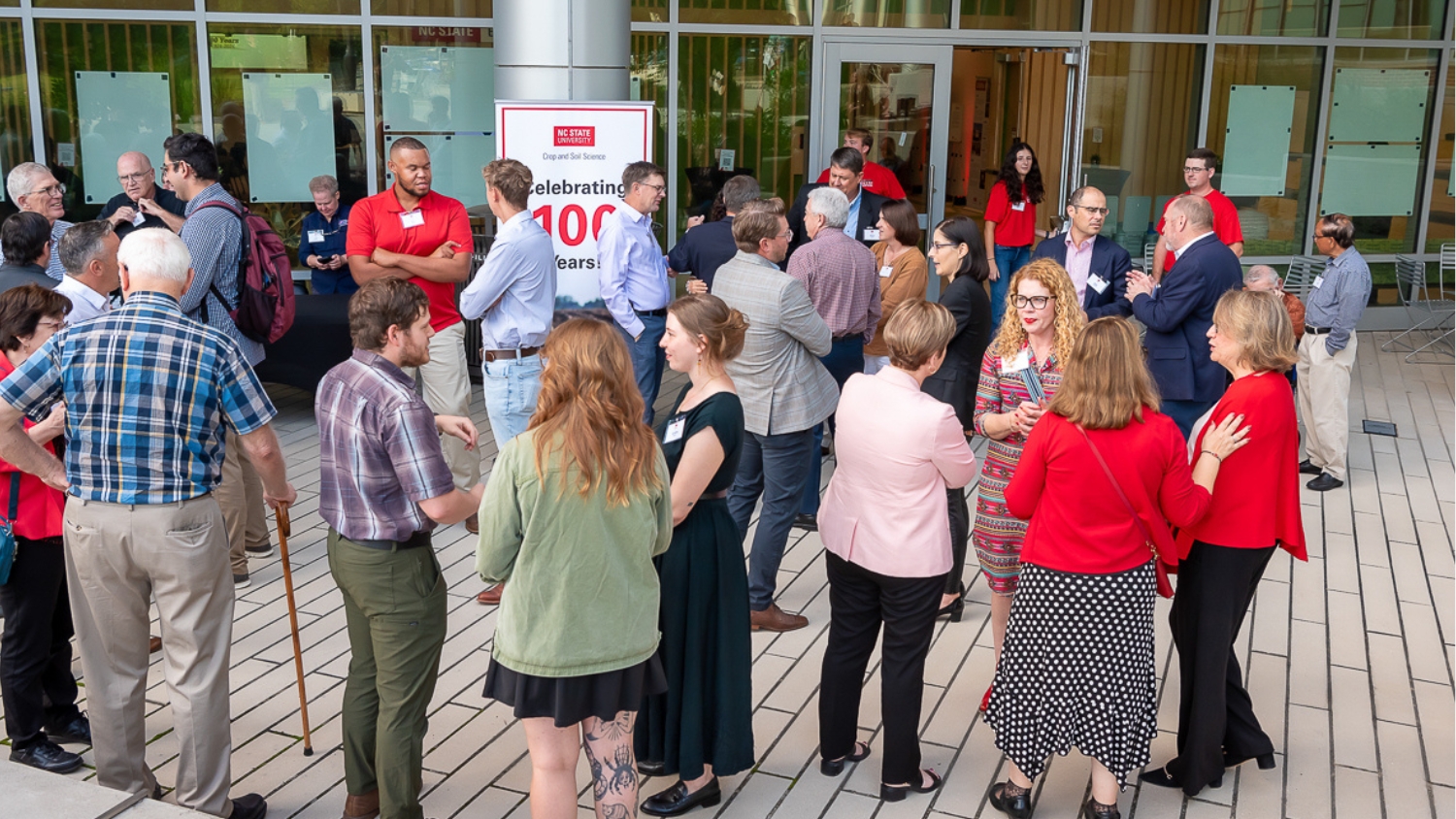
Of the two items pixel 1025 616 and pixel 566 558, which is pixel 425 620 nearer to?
pixel 566 558

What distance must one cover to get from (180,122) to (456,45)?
2.16 metres

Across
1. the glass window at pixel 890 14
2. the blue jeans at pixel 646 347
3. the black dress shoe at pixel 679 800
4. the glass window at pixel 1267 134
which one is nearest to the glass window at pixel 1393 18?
the glass window at pixel 1267 134

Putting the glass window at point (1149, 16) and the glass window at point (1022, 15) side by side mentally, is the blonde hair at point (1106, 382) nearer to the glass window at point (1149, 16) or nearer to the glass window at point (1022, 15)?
the glass window at point (1022, 15)

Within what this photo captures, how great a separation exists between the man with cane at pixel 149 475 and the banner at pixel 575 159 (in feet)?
9.71

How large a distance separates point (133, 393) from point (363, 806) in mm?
1289

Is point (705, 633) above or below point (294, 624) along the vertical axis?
above

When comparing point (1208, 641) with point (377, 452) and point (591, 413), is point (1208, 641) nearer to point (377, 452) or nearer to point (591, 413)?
point (591, 413)

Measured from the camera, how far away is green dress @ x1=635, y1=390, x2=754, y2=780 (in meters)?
3.31

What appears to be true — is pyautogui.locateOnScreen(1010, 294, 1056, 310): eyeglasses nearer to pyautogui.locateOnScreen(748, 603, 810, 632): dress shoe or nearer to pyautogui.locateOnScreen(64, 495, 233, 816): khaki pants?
pyautogui.locateOnScreen(748, 603, 810, 632): dress shoe

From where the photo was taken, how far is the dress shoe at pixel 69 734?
3844 millimetres

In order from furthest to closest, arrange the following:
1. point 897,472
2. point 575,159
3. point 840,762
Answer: point 575,159 < point 840,762 < point 897,472

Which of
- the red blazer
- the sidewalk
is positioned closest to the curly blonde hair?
the red blazer

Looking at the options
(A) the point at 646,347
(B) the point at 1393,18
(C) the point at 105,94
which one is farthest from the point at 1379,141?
(C) the point at 105,94

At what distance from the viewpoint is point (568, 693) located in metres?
2.86
